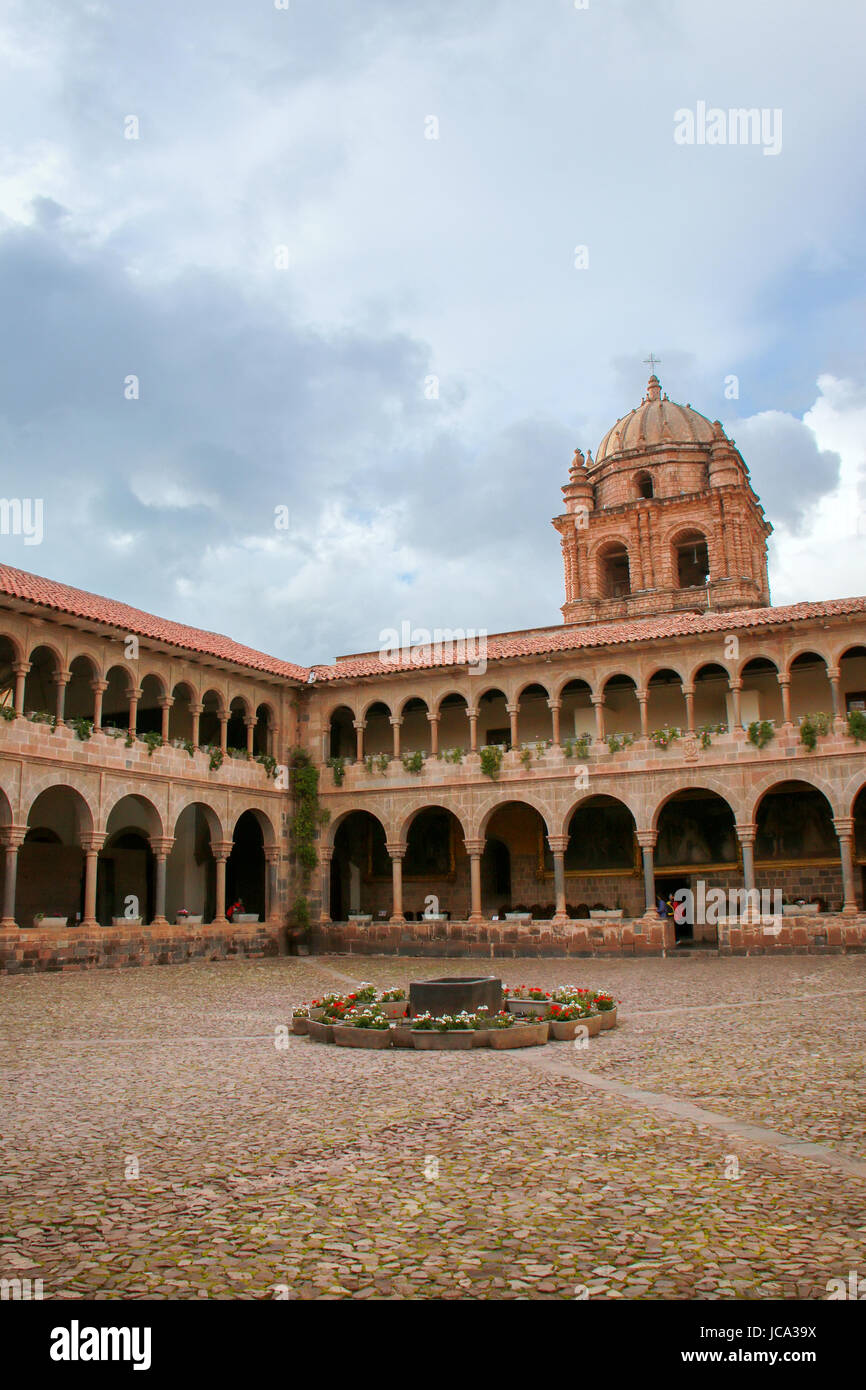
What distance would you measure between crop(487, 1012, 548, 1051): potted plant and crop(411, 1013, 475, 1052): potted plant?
9.0 inches

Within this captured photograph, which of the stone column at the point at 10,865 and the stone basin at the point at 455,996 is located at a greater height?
the stone column at the point at 10,865

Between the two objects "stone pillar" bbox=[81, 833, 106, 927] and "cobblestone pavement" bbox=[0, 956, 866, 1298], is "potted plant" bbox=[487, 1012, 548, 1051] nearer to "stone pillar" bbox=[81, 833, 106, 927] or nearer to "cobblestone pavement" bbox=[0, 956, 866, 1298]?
"cobblestone pavement" bbox=[0, 956, 866, 1298]

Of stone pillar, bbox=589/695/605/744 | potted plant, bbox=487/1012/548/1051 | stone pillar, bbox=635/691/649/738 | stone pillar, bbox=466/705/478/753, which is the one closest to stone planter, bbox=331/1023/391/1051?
potted plant, bbox=487/1012/548/1051

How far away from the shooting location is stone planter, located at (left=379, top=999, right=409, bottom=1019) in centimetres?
1238

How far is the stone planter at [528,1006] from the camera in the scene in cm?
1230

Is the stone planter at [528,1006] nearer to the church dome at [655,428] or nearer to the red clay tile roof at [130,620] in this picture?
the red clay tile roof at [130,620]

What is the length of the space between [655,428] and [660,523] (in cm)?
473

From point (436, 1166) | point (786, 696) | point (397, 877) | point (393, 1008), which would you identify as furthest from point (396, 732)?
point (436, 1166)

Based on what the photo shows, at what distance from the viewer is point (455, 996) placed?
39.2 feet

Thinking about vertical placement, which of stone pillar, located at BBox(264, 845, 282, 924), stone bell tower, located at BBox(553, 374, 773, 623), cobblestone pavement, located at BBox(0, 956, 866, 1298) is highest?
stone bell tower, located at BBox(553, 374, 773, 623)

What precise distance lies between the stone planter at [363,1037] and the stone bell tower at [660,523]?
27.5m

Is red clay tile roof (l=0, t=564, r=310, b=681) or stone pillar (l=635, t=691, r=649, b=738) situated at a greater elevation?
red clay tile roof (l=0, t=564, r=310, b=681)

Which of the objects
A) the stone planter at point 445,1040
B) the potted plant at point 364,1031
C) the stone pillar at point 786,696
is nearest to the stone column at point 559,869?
the stone pillar at point 786,696

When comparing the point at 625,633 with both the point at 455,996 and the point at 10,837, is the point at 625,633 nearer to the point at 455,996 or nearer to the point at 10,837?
the point at 10,837
